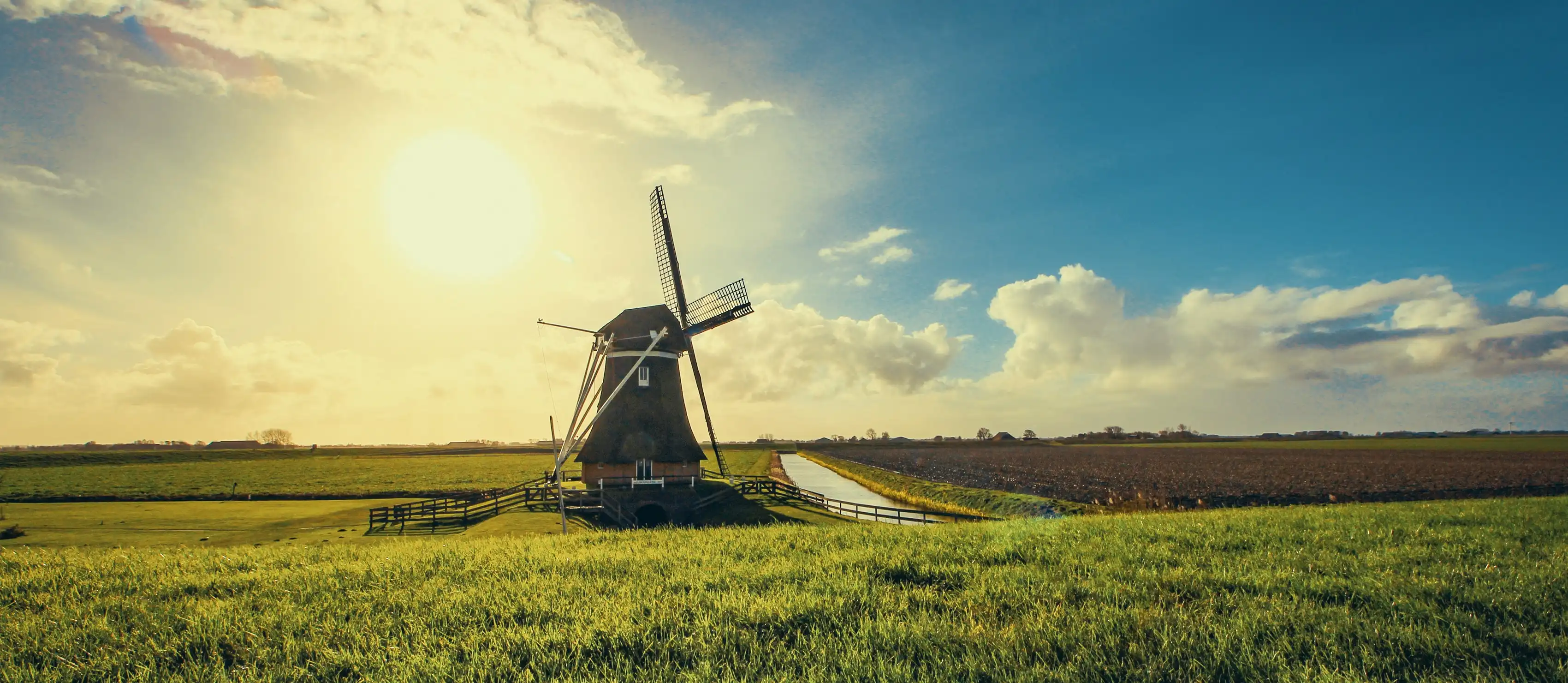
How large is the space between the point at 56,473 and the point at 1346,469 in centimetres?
11299

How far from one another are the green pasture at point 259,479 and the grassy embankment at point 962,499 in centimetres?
2976

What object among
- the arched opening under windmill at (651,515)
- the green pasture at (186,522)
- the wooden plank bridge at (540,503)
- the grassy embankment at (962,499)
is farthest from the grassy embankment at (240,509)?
the grassy embankment at (962,499)

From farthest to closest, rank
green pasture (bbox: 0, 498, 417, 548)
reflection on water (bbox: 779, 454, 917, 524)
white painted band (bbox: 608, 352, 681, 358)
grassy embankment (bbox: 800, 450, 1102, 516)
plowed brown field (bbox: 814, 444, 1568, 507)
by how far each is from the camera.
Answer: reflection on water (bbox: 779, 454, 917, 524) < plowed brown field (bbox: 814, 444, 1568, 507) < white painted band (bbox: 608, 352, 681, 358) < grassy embankment (bbox: 800, 450, 1102, 516) < green pasture (bbox: 0, 498, 417, 548)

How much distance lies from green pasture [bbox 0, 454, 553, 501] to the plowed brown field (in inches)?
1495

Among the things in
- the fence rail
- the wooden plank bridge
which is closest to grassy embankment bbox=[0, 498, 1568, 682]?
the wooden plank bridge

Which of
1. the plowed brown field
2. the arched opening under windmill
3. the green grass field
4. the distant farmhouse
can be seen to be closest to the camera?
the arched opening under windmill

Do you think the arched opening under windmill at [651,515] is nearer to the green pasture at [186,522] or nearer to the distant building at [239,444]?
the green pasture at [186,522]

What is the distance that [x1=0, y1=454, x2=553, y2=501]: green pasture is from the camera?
1502 inches

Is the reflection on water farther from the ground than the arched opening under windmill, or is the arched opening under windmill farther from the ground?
the arched opening under windmill

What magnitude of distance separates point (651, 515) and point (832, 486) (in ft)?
82.1

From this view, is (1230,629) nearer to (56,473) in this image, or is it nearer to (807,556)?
(807,556)

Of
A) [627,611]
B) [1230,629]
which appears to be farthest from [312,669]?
[1230,629]

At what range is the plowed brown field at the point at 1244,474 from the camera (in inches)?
1296

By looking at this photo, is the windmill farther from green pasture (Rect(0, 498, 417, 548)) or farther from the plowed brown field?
the plowed brown field
